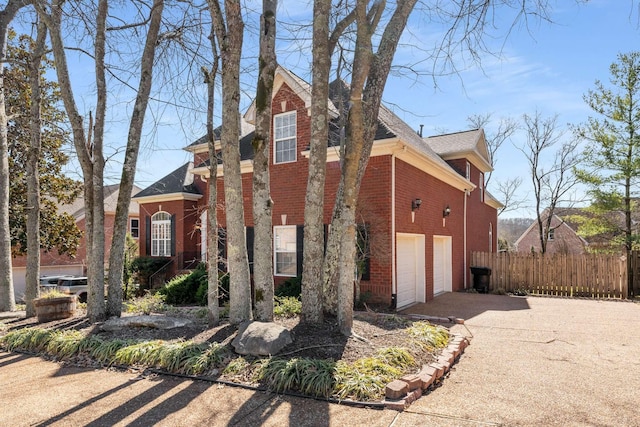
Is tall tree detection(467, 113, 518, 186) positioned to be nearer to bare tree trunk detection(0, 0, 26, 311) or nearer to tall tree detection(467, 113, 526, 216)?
tall tree detection(467, 113, 526, 216)

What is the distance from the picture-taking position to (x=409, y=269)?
11445mm

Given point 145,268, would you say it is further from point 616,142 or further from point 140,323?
point 616,142

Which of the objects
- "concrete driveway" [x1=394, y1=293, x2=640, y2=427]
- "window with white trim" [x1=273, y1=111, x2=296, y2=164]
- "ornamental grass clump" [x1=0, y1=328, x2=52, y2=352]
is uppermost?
"window with white trim" [x1=273, y1=111, x2=296, y2=164]

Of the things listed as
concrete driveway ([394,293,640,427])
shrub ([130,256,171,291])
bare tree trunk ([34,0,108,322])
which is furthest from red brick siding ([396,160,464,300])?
shrub ([130,256,171,291])

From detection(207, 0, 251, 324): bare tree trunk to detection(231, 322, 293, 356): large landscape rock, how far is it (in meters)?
1.11

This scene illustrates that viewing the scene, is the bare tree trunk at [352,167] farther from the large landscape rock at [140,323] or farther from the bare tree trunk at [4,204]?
the bare tree trunk at [4,204]

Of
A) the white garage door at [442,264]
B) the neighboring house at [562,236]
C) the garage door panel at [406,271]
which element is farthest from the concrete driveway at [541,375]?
the neighboring house at [562,236]

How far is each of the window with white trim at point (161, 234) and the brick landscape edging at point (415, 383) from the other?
14.4 meters

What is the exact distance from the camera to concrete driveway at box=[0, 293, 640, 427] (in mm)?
3756

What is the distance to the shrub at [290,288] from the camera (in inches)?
415

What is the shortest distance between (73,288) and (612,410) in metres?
16.4

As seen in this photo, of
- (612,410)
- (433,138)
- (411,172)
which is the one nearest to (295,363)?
(612,410)

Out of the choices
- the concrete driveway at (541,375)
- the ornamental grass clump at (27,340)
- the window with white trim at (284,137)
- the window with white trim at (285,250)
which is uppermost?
the window with white trim at (284,137)

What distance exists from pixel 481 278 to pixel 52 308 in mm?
13376
